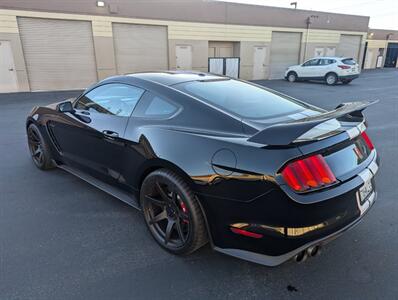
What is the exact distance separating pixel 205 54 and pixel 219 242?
60.4 feet

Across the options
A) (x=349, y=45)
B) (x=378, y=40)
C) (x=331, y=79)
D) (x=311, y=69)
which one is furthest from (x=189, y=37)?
(x=378, y=40)

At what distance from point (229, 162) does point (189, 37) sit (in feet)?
58.6

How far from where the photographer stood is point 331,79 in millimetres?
17656

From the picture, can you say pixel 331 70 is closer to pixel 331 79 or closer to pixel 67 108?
pixel 331 79

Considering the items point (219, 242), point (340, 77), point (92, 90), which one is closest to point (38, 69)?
point (92, 90)

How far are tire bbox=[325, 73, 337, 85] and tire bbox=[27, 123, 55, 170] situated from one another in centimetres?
1747

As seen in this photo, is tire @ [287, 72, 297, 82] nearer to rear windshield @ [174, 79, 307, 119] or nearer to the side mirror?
rear windshield @ [174, 79, 307, 119]

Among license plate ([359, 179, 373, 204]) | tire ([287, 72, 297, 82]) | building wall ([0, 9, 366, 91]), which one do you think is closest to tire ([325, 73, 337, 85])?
tire ([287, 72, 297, 82])

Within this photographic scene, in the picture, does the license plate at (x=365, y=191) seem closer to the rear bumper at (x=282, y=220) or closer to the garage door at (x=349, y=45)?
the rear bumper at (x=282, y=220)

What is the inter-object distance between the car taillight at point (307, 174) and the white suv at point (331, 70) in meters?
17.7

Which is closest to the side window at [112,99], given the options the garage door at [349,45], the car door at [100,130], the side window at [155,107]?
the car door at [100,130]

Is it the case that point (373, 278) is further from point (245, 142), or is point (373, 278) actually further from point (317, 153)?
point (245, 142)

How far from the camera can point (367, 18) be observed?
27188 millimetres

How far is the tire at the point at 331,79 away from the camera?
1747 cm
